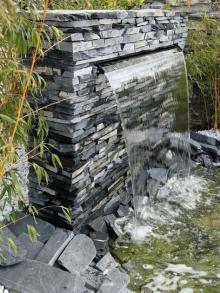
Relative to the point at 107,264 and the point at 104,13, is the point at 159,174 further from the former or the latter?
the point at 104,13

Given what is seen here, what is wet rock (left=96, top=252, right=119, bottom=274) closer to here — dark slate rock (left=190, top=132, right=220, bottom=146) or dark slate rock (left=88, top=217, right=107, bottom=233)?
dark slate rock (left=88, top=217, right=107, bottom=233)

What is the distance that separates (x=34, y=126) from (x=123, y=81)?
0.72 meters

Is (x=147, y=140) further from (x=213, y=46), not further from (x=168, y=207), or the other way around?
(x=213, y=46)

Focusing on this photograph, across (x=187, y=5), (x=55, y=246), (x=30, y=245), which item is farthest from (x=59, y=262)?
(x=187, y=5)

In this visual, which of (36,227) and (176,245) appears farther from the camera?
(176,245)

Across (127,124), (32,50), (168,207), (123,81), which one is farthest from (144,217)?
(32,50)

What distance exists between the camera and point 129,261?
2.57 m

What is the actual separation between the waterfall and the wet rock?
0.70 m

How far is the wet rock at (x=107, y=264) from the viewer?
7.75ft

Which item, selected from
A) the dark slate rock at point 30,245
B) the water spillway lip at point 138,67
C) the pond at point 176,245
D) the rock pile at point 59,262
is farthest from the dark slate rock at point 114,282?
the water spillway lip at point 138,67

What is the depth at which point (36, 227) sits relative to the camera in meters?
2.41

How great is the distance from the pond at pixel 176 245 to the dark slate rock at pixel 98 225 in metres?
0.14

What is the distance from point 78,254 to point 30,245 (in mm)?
294

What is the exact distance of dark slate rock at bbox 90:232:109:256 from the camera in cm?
251
